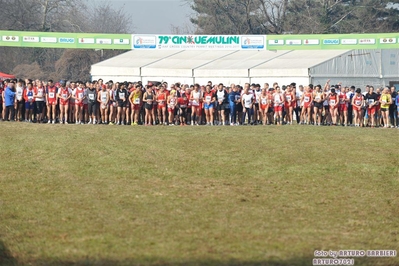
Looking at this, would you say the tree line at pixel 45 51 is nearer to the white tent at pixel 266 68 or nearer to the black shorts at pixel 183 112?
the white tent at pixel 266 68

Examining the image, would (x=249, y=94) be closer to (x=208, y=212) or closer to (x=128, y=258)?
(x=208, y=212)

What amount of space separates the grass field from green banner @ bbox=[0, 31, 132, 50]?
15138 millimetres

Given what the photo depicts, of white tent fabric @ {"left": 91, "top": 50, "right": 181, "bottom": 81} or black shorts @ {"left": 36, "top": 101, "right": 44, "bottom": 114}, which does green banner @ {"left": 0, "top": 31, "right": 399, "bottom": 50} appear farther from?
black shorts @ {"left": 36, "top": 101, "right": 44, "bottom": 114}

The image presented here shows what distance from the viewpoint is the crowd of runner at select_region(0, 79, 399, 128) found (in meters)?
28.5

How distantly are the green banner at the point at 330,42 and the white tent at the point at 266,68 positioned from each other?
3.74 ft

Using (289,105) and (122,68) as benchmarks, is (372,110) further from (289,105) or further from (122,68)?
(122,68)

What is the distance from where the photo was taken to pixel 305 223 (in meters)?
11.8

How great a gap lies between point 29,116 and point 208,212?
18.1 metres

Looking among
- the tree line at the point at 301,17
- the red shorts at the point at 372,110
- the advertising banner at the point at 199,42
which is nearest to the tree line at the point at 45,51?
the tree line at the point at 301,17

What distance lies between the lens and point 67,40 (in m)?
38.4

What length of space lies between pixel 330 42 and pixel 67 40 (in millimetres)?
14171

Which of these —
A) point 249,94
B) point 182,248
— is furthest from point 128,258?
point 249,94

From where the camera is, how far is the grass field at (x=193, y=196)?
32.9 feet

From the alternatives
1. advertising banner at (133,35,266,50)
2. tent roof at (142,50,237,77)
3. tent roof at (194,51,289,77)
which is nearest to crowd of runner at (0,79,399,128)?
advertising banner at (133,35,266,50)
